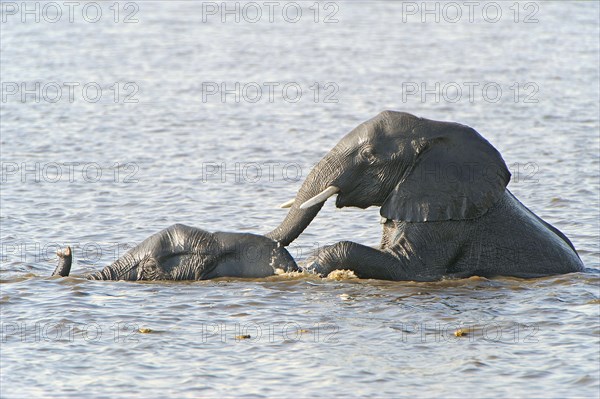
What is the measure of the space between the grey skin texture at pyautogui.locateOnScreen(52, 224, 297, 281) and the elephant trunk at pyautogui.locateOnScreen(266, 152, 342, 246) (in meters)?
0.15

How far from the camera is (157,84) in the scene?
26328mm

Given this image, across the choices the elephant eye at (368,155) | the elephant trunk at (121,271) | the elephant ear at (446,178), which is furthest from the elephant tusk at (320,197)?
the elephant trunk at (121,271)

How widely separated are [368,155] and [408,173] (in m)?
0.41

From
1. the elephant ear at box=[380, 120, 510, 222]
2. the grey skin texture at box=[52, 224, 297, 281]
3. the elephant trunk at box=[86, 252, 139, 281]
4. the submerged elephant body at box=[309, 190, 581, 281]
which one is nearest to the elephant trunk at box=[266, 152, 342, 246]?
the grey skin texture at box=[52, 224, 297, 281]

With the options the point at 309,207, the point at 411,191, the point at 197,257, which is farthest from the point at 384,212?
the point at 197,257

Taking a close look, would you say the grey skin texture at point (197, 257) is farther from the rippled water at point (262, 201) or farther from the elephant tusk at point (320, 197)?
the elephant tusk at point (320, 197)

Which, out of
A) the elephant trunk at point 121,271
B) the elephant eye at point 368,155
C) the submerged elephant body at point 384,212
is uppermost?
the elephant eye at point 368,155

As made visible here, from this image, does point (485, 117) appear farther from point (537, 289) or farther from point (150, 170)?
point (537, 289)

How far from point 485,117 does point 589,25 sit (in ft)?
41.0

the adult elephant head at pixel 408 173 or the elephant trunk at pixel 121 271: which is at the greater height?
the adult elephant head at pixel 408 173

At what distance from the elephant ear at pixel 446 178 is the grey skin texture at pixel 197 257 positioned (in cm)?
120

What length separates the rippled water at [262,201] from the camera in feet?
32.2

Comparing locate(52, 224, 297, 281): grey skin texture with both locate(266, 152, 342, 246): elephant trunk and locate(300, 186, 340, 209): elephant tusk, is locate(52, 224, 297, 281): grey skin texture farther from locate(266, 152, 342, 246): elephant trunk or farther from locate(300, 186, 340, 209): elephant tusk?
locate(300, 186, 340, 209): elephant tusk

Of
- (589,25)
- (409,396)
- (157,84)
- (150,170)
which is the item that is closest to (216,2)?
(589,25)
